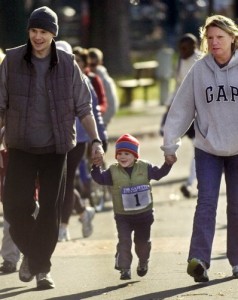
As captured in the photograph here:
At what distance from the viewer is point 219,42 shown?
900 centimetres

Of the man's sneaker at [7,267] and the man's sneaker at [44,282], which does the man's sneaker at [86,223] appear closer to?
the man's sneaker at [7,267]

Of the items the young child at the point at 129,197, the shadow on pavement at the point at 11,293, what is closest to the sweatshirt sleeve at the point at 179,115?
the young child at the point at 129,197

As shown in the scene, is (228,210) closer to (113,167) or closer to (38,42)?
(113,167)

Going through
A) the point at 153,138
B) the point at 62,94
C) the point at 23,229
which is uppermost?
the point at 62,94

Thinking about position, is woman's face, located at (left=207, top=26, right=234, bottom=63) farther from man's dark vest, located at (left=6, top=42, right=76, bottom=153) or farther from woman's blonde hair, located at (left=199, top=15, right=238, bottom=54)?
man's dark vest, located at (left=6, top=42, right=76, bottom=153)

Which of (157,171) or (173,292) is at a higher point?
(157,171)

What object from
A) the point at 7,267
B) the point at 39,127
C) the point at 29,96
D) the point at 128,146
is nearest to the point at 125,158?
the point at 128,146

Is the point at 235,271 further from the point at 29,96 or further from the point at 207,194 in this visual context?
the point at 29,96

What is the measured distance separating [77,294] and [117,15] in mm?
25776

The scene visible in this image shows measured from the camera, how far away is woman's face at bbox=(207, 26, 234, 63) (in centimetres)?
900

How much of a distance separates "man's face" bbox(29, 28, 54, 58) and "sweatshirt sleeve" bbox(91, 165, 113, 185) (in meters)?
0.87

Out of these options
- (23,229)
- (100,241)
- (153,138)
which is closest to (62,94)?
(23,229)

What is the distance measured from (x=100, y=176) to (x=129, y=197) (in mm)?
238

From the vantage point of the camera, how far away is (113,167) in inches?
375
